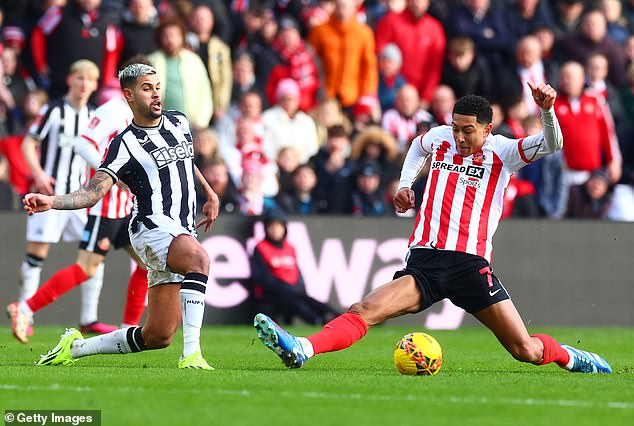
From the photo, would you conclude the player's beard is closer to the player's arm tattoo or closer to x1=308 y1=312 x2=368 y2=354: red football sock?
the player's arm tattoo

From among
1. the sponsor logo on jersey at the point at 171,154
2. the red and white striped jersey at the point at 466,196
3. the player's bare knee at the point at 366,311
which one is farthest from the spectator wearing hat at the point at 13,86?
the player's bare knee at the point at 366,311

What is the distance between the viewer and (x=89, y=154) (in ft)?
38.3

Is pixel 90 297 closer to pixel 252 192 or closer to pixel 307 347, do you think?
pixel 252 192

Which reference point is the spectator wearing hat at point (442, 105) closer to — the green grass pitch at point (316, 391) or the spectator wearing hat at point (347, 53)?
the spectator wearing hat at point (347, 53)

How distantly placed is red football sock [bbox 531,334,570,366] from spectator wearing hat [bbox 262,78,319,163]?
829 cm

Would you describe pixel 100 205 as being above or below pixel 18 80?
below

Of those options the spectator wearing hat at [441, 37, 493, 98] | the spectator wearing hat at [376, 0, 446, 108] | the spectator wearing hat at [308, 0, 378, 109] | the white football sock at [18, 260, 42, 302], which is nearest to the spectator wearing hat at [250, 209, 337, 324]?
the white football sock at [18, 260, 42, 302]

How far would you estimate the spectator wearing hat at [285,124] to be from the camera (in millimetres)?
17391

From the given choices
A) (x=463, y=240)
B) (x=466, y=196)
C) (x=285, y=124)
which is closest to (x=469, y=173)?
(x=466, y=196)

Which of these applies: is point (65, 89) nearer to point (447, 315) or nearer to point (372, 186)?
point (372, 186)

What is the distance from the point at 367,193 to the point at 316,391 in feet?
28.5

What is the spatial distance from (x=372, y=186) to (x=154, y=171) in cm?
746

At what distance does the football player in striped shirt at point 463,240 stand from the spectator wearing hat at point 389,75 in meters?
8.86

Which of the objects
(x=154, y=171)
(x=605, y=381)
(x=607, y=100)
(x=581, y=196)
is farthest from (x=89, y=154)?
(x=607, y=100)
